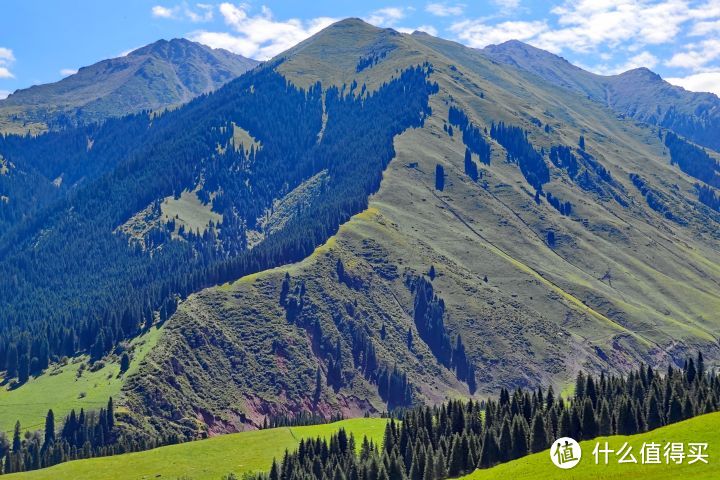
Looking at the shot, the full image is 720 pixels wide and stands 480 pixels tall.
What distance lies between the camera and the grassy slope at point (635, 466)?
326 ft

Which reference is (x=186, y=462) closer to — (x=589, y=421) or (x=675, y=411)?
(x=589, y=421)

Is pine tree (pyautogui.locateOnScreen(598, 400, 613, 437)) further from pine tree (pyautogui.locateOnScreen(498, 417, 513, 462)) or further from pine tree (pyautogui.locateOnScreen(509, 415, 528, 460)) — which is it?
pine tree (pyautogui.locateOnScreen(498, 417, 513, 462))

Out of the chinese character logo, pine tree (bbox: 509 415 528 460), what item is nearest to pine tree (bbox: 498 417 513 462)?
pine tree (bbox: 509 415 528 460)

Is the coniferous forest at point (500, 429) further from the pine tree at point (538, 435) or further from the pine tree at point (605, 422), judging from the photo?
the pine tree at point (605, 422)

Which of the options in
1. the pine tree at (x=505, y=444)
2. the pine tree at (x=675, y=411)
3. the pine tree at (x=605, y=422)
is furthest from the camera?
the pine tree at (x=505, y=444)

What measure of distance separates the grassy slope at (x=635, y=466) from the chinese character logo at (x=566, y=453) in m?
0.95

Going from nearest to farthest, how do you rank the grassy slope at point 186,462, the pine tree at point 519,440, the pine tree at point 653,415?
the pine tree at point 653,415
the pine tree at point 519,440
the grassy slope at point 186,462

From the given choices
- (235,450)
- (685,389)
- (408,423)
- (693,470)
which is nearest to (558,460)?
(693,470)

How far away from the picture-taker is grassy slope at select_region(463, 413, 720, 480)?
9925 centimetres

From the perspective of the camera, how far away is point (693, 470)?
98312mm

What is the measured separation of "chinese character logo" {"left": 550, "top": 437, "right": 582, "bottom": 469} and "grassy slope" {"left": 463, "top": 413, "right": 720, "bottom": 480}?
37.2 inches

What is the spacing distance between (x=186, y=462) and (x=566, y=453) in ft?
Result: 304

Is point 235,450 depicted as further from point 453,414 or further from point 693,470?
point 693,470

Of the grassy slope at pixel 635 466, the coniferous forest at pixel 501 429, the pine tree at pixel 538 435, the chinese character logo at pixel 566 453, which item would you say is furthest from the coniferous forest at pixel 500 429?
the chinese character logo at pixel 566 453
